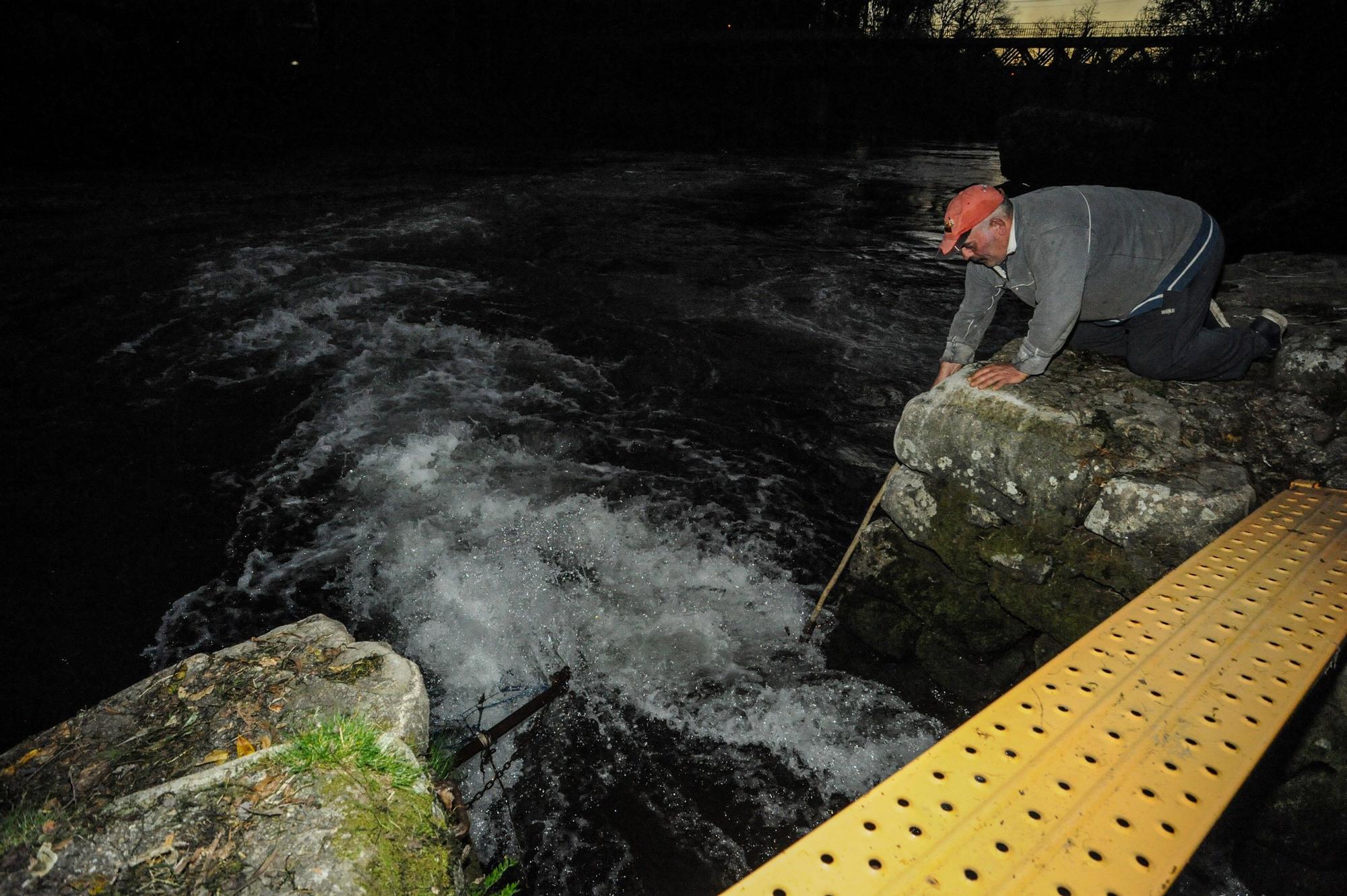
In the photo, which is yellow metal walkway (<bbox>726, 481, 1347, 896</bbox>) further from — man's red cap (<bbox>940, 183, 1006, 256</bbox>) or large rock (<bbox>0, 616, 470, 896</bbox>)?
man's red cap (<bbox>940, 183, 1006, 256</bbox>)

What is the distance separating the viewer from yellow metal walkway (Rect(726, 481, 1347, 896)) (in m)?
1.35

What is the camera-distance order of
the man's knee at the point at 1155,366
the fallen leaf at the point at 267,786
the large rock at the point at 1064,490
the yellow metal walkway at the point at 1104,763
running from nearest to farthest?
1. the yellow metal walkway at the point at 1104,763
2. the fallen leaf at the point at 267,786
3. the large rock at the point at 1064,490
4. the man's knee at the point at 1155,366

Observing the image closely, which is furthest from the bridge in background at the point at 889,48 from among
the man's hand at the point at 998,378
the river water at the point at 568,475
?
the man's hand at the point at 998,378

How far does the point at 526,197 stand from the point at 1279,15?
24106 mm

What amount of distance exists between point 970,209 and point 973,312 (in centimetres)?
86

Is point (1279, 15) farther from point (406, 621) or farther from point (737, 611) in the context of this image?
point (406, 621)

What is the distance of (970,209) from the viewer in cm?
326

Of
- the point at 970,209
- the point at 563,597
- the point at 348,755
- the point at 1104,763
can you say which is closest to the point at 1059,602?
the point at 1104,763

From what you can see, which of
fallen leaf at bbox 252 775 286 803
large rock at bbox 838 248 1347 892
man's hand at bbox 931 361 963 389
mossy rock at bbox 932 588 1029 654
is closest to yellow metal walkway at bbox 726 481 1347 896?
large rock at bbox 838 248 1347 892

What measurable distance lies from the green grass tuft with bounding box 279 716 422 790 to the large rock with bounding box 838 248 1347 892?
2900 mm

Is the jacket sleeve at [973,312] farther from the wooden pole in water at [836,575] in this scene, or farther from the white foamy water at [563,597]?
the white foamy water at [563,597]

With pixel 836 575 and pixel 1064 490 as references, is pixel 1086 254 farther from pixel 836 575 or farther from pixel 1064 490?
pixel 836 575

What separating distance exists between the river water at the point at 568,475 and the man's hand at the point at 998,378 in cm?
Result: 182

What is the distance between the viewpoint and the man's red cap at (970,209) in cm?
324
